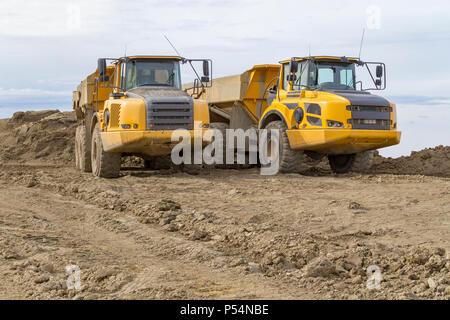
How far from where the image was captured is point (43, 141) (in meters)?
24.0

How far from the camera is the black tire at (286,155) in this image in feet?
46.6

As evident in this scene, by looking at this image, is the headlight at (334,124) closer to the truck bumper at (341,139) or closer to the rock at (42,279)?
the truck bumper at (341,139)

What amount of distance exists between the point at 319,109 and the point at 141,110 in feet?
12.1

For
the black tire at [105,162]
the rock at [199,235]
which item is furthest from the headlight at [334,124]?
the rock at [199,235]

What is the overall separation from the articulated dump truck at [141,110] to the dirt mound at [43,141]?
8.31 metres

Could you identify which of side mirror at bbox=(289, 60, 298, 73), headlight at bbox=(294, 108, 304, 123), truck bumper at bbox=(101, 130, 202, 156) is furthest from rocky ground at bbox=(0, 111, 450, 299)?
side mirror at bbox=(289, 60, 298, 73)

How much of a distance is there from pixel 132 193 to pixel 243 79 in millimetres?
5377

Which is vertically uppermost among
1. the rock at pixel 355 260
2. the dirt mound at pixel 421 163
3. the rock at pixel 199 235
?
the dirt mound at pixel 421 163

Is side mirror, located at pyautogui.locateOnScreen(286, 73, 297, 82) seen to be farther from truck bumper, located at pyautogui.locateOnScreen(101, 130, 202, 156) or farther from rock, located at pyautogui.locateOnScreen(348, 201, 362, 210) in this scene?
rock, located at pyautogui.locateOnScreen(348, 201, 362, 210)

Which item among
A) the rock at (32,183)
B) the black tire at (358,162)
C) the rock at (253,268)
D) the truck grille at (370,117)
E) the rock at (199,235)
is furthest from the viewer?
the black tire at (358,162)

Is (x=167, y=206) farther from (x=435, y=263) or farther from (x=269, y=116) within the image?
(x=269, y=116)

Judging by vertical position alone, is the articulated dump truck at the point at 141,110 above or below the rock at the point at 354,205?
above

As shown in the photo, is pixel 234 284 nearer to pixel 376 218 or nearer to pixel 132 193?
pixel 376 218

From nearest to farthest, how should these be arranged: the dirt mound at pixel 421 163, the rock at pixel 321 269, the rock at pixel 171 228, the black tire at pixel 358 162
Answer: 1. the rock at pixel 321 269
2. the rock at pixel 171 228
3. the black tire at pixel 358 162
4. the dirt mound at pixel 421 163
